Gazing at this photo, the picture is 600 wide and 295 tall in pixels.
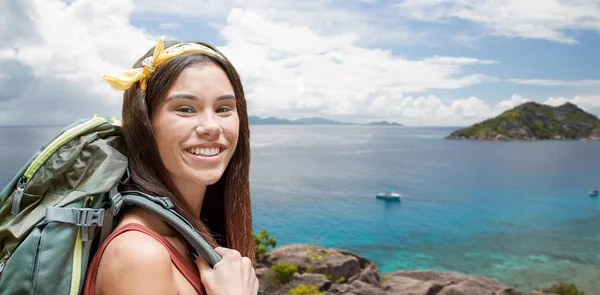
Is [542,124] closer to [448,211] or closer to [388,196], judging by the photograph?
[448,211]

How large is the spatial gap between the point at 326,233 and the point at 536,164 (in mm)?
64112

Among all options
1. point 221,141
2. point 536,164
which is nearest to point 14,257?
point 221,141

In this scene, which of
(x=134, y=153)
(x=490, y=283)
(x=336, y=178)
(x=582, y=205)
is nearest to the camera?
(x=134, y=153)

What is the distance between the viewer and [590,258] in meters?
38.9

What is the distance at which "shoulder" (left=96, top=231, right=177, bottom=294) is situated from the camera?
164 centimetres

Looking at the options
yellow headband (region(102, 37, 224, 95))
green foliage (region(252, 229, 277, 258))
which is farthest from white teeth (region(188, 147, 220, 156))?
green foliage (region(252, 229, 277, 258))

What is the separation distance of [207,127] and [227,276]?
0.64 meters

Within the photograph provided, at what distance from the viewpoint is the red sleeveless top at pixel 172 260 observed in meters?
1.66

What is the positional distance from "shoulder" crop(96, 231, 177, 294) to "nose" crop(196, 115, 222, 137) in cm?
51

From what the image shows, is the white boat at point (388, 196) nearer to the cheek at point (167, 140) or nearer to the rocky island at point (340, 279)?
the rocky island at point (340, 279)

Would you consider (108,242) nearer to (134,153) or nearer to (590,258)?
(134,153)

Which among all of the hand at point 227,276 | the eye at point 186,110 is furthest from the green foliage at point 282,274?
the eye at point 186,110

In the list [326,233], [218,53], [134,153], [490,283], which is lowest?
[326,233]

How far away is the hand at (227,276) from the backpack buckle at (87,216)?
0.49 m
